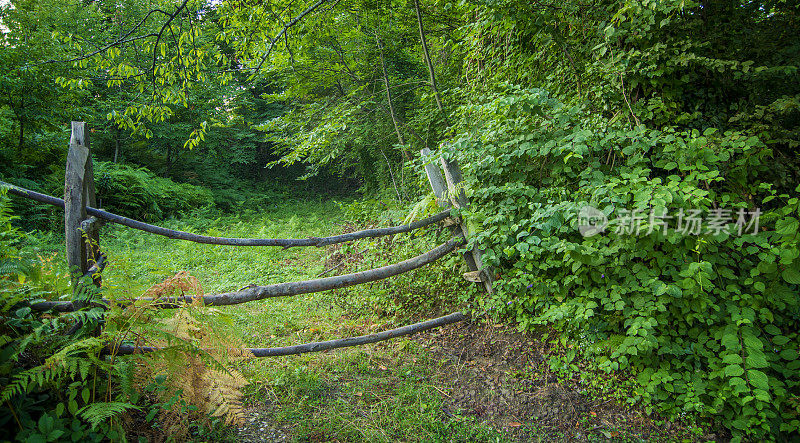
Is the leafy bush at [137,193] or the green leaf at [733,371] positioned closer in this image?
the green leaf at [733,371]

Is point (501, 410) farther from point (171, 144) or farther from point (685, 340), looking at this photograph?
point (171, 144)

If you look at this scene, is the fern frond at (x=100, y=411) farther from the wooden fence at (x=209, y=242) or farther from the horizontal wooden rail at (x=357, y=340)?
the horizontal wooden rail at (x=357, y=340)

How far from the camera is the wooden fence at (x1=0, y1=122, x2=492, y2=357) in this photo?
230 cm

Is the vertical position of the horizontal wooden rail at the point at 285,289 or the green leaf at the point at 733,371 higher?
the horizontal wooden rail at the point at 285,289

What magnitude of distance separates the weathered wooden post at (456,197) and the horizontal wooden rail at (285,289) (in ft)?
0.61

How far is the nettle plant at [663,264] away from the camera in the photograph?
248 cm

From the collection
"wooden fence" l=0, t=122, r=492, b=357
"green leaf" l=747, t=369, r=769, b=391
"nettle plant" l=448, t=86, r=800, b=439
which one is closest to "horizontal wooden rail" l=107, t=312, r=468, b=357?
"wooden fence" l=0, t=122, r=492, b=357

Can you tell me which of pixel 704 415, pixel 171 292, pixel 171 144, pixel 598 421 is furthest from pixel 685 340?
pixel 171 144

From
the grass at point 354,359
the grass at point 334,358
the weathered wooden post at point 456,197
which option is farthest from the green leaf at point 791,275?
the grass at point 334,358

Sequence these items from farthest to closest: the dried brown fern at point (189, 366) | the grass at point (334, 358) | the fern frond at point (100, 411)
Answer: the grass at point (334, 358) < the dried brown fern at point (189, 366) < the fern frond at point (100, 411)

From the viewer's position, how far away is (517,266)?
311cm

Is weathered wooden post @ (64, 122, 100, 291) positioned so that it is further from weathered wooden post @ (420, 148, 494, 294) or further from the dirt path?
weathered wooden post @ (420, 148, 494, 294)

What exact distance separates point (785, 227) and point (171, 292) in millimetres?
3851

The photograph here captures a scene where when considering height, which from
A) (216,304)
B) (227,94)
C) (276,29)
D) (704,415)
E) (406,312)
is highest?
(227,94)
